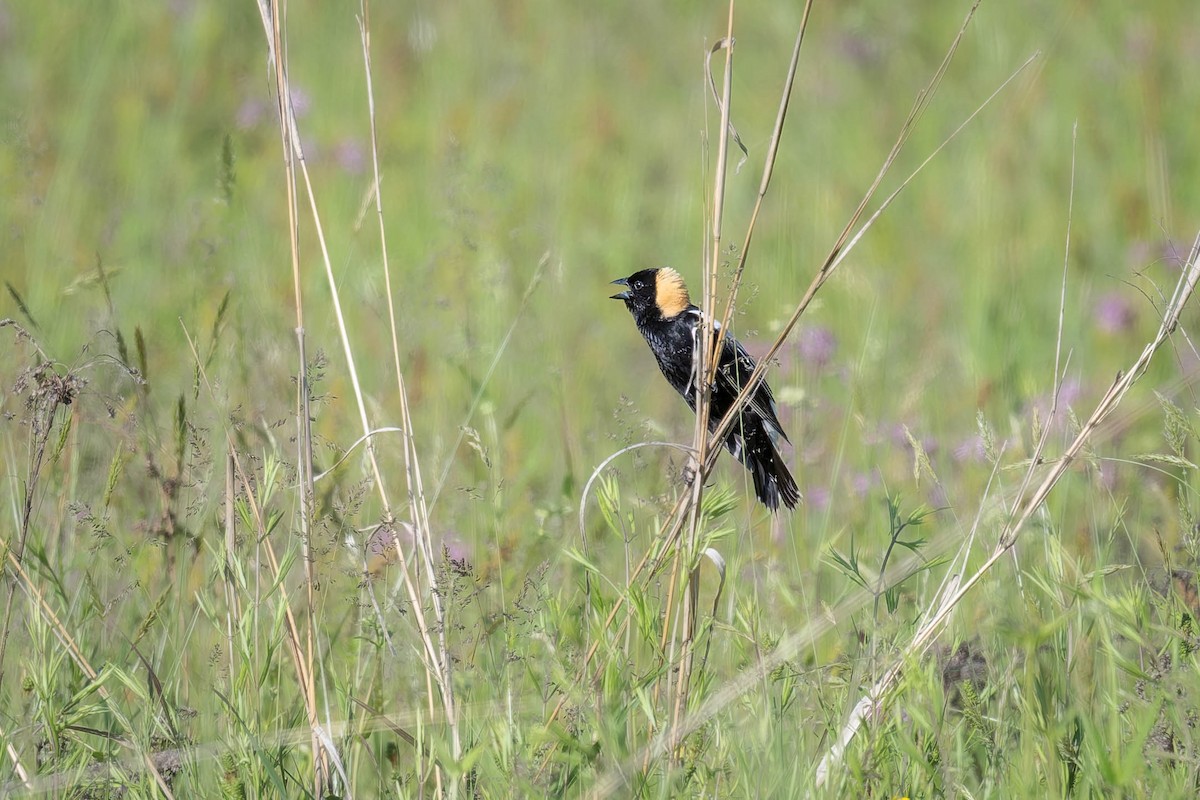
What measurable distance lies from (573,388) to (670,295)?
2.51 feet

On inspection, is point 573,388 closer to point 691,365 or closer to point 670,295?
point 670,295

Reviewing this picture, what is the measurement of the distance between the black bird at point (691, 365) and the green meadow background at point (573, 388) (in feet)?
0.40

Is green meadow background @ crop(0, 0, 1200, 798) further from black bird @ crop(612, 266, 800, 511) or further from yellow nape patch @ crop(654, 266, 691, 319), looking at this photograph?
yellow nape patch @ crop(654, 266, 691, 319)

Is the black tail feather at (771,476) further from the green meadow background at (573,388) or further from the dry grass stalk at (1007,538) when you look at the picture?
the dry grass stalk at (1007,538)

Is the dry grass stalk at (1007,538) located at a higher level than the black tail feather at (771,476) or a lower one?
higher

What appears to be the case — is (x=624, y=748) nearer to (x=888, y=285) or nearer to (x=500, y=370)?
(x=500, y=370)

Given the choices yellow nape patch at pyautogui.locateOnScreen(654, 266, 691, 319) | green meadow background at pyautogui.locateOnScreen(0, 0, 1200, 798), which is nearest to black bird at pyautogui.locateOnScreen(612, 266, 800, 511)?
yellow nape patch at pyautogui.locateOnScreen(654, 266, 691, 319)

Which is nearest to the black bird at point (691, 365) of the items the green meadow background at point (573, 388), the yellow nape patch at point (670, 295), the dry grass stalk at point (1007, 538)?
the yellow nape patch at point (670, 295)

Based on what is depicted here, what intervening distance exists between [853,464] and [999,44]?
9.46ft

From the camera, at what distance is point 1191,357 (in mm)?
4449

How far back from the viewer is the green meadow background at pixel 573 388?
182cm

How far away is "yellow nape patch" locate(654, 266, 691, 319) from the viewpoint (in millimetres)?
3600

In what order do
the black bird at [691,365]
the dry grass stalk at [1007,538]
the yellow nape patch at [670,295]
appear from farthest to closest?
the yellow nape patch at [670,295] → the black bird at [691,365] → the dry grass stalk at [1007,538]

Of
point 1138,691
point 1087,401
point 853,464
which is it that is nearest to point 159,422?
point 853,464
